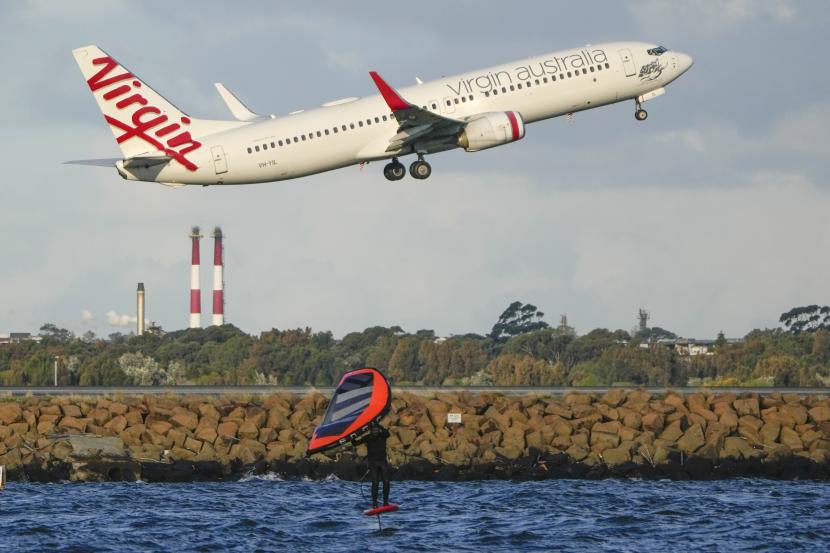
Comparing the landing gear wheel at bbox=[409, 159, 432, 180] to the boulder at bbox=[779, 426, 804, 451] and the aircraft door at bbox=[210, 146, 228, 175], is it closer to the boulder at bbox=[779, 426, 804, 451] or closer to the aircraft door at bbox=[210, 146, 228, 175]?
the aircraft door at bbox=[210, 146, 228, 175]

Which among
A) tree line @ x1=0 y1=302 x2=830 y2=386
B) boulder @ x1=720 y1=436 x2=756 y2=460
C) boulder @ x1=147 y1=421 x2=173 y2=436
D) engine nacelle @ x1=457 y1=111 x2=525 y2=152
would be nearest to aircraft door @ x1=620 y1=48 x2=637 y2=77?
engine nacelle @ x1=457 y1=111 x2=525 y2=152

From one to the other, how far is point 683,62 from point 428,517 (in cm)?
3658

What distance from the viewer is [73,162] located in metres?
60.9

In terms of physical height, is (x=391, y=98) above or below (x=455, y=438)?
above

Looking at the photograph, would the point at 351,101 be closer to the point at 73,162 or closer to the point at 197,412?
the point at 73,162

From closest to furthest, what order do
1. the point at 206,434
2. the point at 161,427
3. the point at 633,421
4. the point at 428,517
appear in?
1. the point at 428,517
2. the point at 206,434
3. the point at 633,421
4. the point at 161,427

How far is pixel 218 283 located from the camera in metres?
146

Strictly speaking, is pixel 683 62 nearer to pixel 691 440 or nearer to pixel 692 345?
pixel 691 440

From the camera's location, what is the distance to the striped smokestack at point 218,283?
14200 centimetres

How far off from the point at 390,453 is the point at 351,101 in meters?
21.7

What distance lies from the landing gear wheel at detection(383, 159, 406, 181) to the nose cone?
43.0ft

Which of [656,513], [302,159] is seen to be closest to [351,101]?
[302,159]

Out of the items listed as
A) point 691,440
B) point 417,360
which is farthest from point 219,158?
point 417,360

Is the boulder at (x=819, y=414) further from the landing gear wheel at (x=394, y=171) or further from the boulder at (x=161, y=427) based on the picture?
the landing gear wheel at (x=394, y=171)
